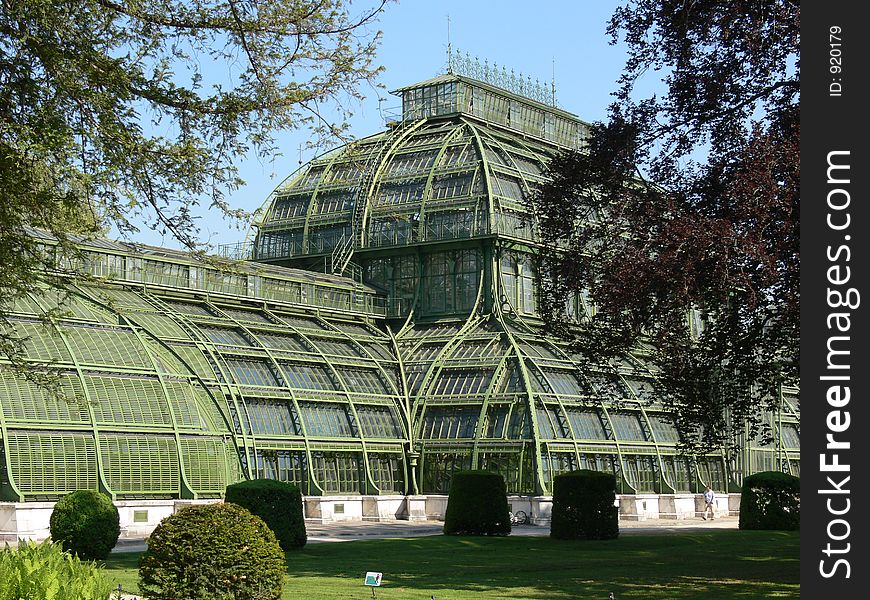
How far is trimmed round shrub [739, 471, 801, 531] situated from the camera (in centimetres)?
4281

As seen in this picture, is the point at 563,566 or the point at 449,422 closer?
the point at 563,566

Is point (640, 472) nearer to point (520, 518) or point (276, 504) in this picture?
point (520, 518)

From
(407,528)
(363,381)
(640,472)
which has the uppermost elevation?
(363,381)

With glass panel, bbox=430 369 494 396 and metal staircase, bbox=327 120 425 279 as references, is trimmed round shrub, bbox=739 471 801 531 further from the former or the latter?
metal staircase, bbox=327 120 425 279

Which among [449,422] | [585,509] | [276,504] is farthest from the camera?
[449,422]

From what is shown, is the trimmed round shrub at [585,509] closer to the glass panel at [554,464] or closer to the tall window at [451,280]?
the glass panel at [554,464]

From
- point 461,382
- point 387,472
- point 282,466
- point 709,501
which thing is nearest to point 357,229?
point 461,382

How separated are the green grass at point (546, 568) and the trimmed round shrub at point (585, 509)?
677 mm

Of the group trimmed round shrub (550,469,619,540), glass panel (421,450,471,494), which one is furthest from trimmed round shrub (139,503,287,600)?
glass panel (421,450,471,494)

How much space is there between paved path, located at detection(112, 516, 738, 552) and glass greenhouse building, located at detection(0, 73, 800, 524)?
6.88ft

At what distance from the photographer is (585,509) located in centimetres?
3825

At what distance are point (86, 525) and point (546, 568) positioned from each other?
1195 centimetres

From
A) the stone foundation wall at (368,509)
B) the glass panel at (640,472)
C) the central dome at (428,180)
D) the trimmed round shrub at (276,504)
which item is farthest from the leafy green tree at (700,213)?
the central dome at (428,180)

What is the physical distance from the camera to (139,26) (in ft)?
58.9
